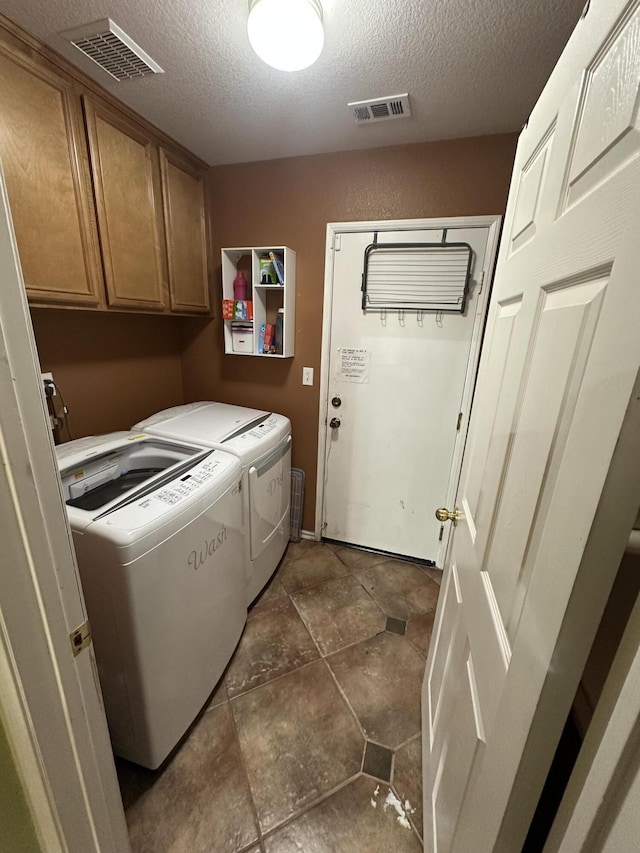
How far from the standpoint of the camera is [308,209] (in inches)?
76.5

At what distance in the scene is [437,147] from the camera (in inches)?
66.3

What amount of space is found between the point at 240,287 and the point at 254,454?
1104 millimetres

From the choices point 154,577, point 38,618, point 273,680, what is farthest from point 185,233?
point 273,680

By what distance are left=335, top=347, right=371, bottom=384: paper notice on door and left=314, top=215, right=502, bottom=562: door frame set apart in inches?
3.4

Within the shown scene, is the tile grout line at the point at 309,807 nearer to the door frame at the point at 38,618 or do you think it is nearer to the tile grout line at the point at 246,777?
the tile grout line at the point at 246,777

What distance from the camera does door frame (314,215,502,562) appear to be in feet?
5.64

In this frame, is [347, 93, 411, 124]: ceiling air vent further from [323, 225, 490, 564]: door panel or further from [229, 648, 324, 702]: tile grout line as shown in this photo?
[229, 648, 324, 702]: tile grout line

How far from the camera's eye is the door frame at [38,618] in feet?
1.50

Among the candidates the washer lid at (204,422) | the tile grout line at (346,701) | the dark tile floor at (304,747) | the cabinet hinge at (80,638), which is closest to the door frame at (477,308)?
the washer lid at (204,422)

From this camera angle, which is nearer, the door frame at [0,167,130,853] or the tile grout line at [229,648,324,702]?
the door frame at [0,167,130,853]

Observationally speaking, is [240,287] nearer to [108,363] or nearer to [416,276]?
[108,363]

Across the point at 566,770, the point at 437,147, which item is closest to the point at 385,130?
the point at 437,147

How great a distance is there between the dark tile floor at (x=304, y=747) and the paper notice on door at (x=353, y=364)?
51.7 inches

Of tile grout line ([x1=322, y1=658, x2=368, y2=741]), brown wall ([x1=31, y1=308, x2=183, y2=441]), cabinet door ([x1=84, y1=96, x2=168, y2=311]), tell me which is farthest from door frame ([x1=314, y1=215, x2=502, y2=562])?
brown wall ([x1=31, y1=308, x2=183, y2=441])
